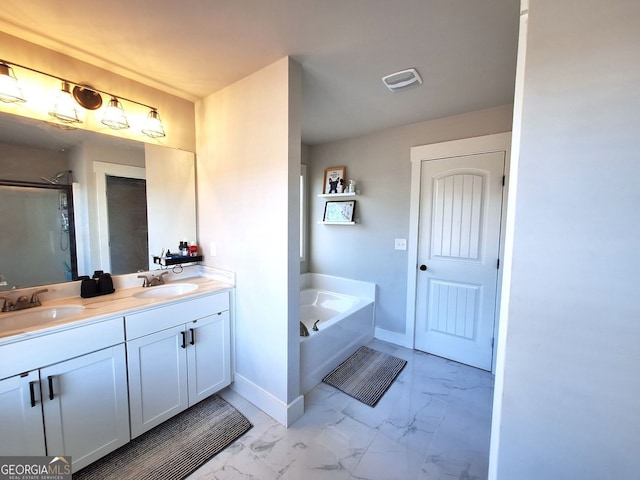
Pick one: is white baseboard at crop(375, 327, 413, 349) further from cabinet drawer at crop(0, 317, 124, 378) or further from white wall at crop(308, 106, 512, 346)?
cabinet drawer at crop(0, 317, 124, 378)

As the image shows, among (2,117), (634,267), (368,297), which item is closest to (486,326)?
(368,297)

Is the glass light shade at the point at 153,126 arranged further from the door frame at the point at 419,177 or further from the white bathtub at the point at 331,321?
the door frame at the point at 419,177

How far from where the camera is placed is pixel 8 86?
1417 mm

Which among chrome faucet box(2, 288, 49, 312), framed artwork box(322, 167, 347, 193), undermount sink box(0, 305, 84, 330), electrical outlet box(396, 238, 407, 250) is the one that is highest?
framed artwork box(322, 167, 347, 193)

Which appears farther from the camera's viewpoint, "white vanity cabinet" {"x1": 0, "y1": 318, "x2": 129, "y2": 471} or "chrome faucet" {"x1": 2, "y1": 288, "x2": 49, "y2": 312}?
"chrome faucet" {"x1": 2, "y1": 288, "x2": 49, "y2": 312}

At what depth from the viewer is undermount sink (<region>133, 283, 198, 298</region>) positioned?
76.9 inches

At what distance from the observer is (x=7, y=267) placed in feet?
4.85

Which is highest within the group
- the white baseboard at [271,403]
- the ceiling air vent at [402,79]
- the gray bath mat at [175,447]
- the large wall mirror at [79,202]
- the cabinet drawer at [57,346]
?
the ceiling air vent at [402,79]

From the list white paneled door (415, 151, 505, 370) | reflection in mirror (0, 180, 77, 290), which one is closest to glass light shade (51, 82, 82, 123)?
reflection in mirror (0, 180, 77, 290)

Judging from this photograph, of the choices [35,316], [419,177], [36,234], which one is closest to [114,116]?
[36,234]

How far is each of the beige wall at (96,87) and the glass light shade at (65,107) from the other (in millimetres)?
32

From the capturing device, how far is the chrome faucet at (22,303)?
1430mm

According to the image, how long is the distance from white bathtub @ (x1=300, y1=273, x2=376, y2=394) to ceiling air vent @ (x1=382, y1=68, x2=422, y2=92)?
6.84 feet

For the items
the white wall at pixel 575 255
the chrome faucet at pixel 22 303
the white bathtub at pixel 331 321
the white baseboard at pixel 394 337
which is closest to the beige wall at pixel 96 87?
the chrome faucet at pixel 22 303
